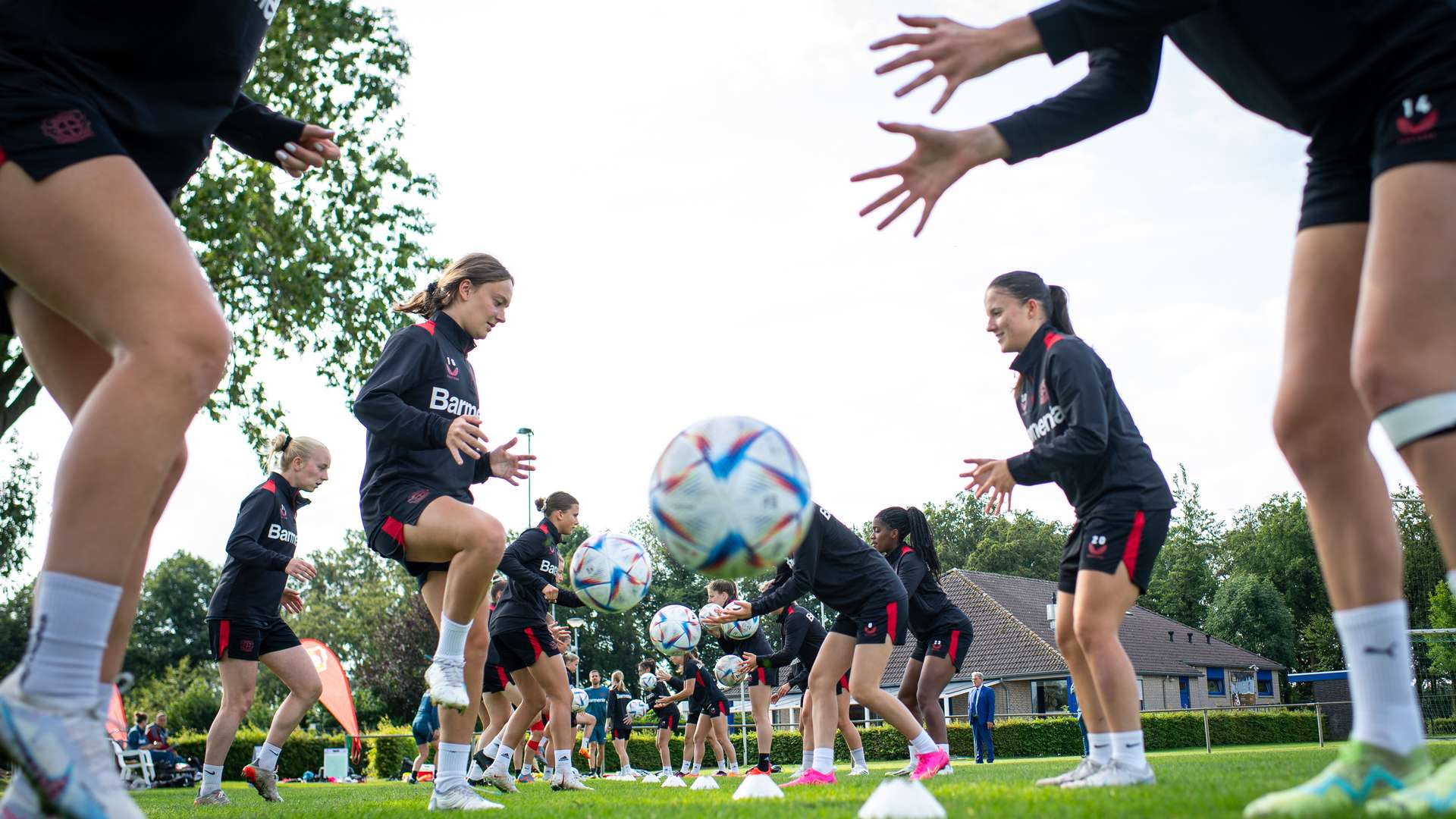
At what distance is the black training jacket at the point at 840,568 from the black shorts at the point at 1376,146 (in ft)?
19.5

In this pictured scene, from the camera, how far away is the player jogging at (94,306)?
88.4 inches

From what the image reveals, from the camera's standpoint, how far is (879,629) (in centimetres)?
849

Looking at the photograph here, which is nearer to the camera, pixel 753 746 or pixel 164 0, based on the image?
pixel 164 0

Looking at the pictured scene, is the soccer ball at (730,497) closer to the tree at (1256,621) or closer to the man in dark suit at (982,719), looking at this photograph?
the man in dark suit at (982,719)

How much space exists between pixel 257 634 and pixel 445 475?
4202 mm

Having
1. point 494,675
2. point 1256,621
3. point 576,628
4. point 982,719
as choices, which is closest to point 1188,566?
point 1256,621

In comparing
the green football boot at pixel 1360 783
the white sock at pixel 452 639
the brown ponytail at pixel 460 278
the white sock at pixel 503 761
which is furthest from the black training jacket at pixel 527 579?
the green football boot at pixel 1360 783

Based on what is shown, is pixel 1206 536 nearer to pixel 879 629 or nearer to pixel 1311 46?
pixel 879 629

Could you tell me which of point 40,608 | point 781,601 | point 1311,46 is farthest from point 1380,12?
point 781,601

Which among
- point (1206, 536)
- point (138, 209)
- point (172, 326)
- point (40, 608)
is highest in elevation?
point (1206, 536)

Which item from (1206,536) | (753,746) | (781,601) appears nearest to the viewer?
(781,601)

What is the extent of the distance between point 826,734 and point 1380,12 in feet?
22.3

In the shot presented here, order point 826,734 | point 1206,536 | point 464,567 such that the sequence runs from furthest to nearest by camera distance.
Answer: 1. point 1206,536
2. point 826,734
3. point 464,567

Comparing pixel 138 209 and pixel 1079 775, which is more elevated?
pixel 138 209
